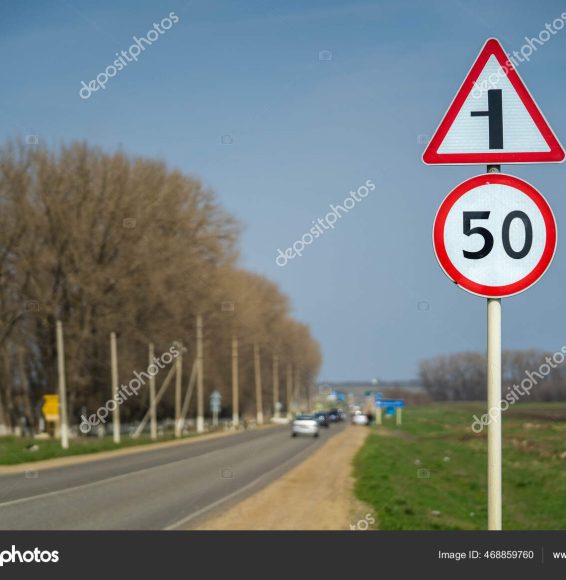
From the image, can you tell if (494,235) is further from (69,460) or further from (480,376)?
(69,460)

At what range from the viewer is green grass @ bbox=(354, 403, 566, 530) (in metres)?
14.9

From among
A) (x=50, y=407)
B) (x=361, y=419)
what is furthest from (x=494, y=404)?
(x=361, y=419)

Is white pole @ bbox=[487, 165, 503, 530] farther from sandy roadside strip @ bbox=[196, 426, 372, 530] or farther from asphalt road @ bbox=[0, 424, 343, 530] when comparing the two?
asphalt road @ bbox=[0, 424, 343, 530]

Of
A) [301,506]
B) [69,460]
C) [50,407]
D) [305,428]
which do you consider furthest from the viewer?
[305,428]

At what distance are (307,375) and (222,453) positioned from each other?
11838 centimetres

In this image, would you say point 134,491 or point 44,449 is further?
point 44,449

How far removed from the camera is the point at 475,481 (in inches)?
963

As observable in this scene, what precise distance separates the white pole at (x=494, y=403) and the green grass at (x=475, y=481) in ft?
26.6

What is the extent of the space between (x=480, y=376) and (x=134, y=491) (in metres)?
11.0

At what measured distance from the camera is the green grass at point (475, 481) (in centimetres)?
1491

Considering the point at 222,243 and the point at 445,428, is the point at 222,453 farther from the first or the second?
the point at 222,243

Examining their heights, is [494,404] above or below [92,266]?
below

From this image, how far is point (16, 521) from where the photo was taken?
1573 centimetres
